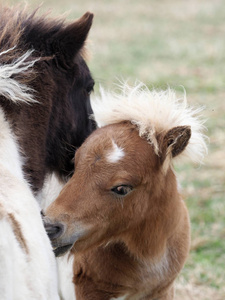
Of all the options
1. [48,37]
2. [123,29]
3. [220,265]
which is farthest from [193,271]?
[123,29]

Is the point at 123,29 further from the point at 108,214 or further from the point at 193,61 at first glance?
the point at 108,214

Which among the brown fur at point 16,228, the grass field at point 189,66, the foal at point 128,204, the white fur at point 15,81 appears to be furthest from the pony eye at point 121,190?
the grass field at point 189,66

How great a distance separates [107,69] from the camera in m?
12.5

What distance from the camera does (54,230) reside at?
2.87 m

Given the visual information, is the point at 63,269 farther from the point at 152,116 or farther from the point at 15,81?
the point at 15,81

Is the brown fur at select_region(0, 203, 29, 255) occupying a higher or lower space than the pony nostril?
higher

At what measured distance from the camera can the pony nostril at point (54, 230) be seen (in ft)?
9.36

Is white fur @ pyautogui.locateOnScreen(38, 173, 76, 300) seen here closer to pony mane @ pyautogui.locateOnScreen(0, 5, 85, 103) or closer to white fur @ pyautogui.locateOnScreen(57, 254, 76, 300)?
white fur @ pyautogui.locateOnScreen(57, 254, 76, 300)

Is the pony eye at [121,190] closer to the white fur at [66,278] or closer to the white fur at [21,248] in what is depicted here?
the white fur at [21,248]

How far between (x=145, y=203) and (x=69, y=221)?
0.53 metres

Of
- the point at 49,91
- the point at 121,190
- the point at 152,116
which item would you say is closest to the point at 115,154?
the point at 121,190

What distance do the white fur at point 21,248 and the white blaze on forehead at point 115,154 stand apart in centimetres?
54

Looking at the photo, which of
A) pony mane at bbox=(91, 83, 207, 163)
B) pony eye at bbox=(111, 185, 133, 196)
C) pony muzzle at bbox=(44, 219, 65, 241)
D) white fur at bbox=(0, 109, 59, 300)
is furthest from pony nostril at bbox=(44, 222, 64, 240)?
pony mane at bbox=(91, 83, 207, 163)

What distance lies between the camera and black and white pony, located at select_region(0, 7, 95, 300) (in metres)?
2.38
